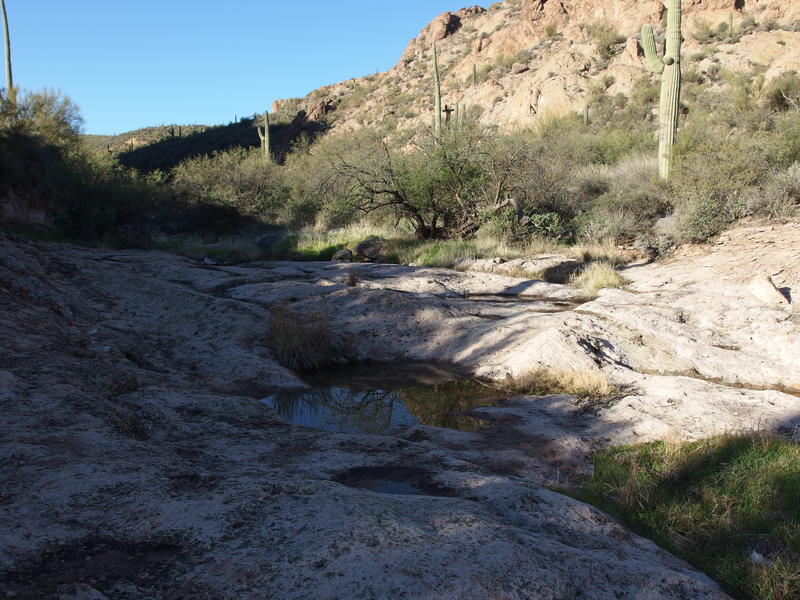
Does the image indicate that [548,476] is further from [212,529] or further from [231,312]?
[231,312]

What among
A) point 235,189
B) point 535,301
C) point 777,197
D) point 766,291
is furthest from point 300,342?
point 235,189

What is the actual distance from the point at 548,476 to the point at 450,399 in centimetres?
222

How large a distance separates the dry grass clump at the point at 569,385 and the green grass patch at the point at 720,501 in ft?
4.12

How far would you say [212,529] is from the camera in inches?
100

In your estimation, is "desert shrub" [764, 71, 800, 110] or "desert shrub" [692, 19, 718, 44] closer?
"desert shrub" [764, 71, 800, 110]

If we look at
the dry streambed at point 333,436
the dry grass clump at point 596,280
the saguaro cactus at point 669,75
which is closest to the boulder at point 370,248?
the dry streambed at point 333,436

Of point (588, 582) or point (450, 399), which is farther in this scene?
point (450, 399)

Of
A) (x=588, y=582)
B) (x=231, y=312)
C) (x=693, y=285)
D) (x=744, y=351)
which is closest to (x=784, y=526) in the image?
(x=588, y=582)

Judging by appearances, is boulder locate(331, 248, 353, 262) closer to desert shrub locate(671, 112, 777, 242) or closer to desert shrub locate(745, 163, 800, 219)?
desert shrub locate(671, 112, 777, 242)

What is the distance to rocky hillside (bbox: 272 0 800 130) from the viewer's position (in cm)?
3053

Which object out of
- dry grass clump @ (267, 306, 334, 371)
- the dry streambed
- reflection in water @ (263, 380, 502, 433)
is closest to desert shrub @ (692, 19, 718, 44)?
the dry streambed

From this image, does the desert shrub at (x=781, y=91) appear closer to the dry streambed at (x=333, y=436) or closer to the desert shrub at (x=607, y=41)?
the dry streambed at (x=333, y=436)

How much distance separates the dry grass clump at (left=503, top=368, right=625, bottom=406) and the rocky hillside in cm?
2613

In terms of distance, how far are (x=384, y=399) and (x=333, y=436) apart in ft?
7.10
